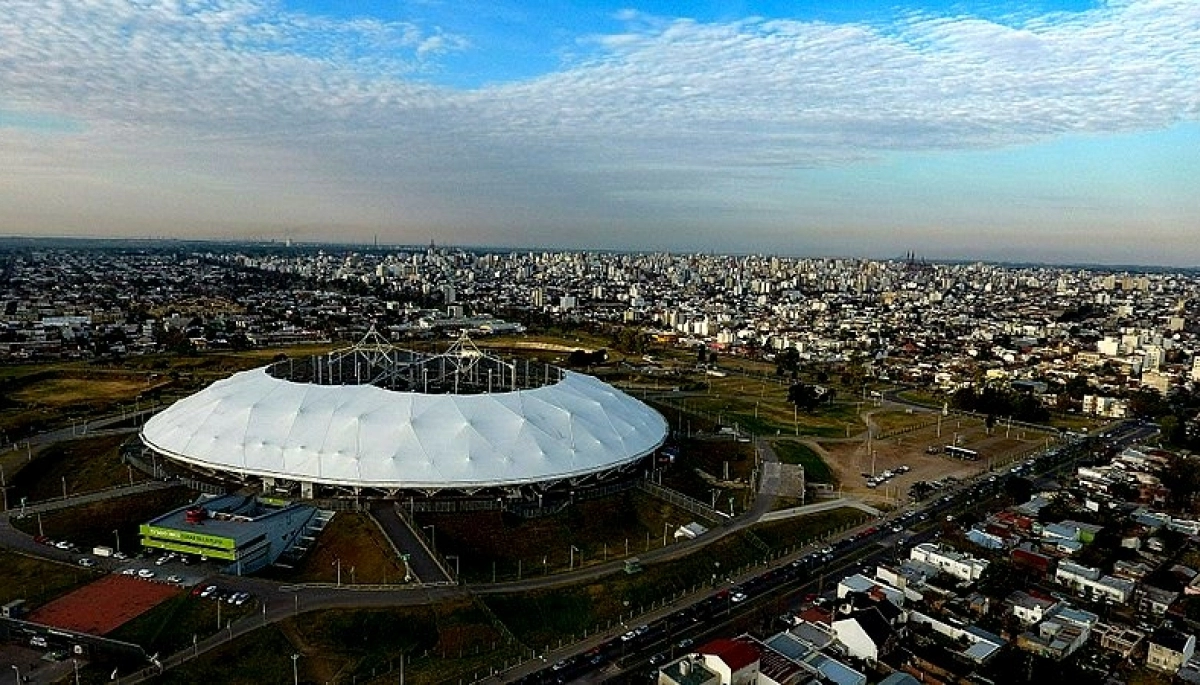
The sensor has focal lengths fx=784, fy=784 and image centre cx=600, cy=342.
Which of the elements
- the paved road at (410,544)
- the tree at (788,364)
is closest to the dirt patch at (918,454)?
the tree at (788,364)

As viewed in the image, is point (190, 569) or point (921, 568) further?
point (921, 568)

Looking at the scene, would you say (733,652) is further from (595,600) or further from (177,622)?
(177,622)

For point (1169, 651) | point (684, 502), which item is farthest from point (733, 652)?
point (1169, 651)

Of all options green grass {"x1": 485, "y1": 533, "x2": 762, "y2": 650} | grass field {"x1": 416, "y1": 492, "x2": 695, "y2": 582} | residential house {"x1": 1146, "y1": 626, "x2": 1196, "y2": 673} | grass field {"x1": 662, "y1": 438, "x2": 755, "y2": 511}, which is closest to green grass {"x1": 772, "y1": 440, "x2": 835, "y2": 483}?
grass field {"x1": 662, "y1": 438, "x2": 755, "y2": 511}

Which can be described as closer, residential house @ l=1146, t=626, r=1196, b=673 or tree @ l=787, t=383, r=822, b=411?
residential house @ l=1146, t=626, r=1196, b=673

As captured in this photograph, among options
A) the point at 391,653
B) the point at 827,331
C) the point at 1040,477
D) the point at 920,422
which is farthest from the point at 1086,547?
the point at 827,331

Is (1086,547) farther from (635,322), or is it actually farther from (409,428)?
(635,322)

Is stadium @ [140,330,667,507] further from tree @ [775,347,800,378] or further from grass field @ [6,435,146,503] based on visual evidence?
tree @ [775,347,800,378]

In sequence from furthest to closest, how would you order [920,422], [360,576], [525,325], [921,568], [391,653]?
1. [525,325]
2. [920,422]
3. [921,568]
4. [360,576]
5. [391,653]
